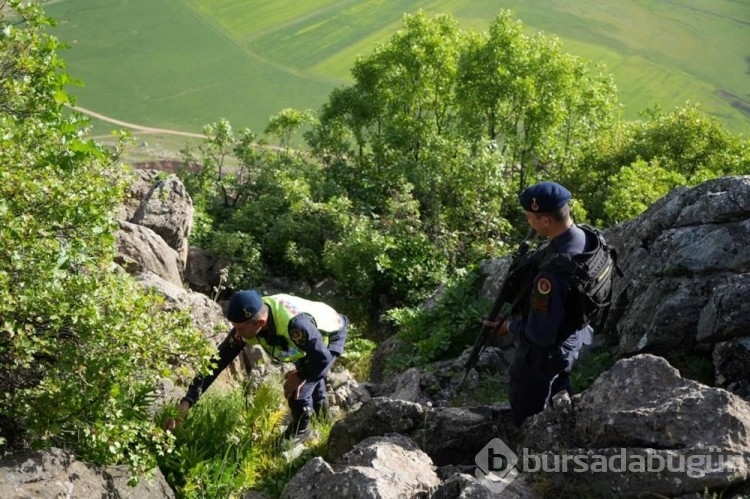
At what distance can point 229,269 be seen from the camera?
19.6 metres

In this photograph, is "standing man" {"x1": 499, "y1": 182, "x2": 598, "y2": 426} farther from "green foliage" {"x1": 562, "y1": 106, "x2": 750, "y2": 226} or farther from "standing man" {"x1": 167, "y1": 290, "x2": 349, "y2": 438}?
"green foliage" {"x1": 562, "y1": 106, "x2": 750, "y2": 226}

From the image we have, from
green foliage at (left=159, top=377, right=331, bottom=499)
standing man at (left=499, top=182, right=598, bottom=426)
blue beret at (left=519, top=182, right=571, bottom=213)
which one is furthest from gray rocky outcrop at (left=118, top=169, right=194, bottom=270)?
blue beret at (left=519, top=182, right=571, bottom=213)

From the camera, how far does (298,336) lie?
8734 mm

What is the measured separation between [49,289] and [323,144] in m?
22.1

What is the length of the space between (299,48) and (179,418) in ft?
→ 203

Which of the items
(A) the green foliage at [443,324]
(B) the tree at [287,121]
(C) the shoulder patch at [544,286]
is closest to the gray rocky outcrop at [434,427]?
(C) the shoulder patch at [544,286]

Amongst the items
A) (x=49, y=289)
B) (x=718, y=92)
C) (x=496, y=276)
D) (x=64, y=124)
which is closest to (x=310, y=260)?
(x=496, y=276)

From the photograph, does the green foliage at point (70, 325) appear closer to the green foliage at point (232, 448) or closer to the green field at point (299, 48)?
the green foliage at point (232, 448)

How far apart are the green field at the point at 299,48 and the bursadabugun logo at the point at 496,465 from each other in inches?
1931

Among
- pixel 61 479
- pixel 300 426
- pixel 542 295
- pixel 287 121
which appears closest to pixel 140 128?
pixel 287 121

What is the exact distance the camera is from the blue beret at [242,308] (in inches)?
336

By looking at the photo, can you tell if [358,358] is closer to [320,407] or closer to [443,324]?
[443,324]

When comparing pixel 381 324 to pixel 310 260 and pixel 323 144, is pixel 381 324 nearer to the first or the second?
pixel 310 260

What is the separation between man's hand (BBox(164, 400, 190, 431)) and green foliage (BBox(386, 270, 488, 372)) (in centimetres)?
461
